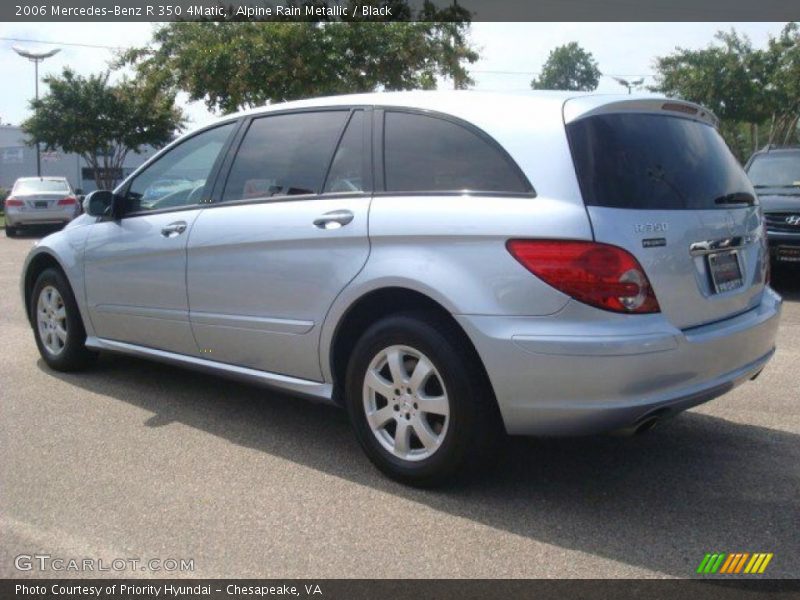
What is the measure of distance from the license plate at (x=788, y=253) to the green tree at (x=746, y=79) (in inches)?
808

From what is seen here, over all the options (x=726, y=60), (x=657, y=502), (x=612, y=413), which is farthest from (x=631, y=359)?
(x=726, y=60)

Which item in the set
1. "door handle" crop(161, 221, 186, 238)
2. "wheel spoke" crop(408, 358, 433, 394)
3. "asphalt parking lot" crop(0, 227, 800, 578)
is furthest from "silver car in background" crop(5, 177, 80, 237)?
"wheel spoke" crop(408, 358, 433, 394)

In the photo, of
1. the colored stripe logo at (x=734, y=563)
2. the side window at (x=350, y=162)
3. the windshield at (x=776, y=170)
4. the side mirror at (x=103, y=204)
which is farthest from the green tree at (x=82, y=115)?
the colored stripe logo at (x=734, y=563)

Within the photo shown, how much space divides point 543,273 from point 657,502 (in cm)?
115

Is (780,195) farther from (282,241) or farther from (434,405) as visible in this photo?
(434,405)

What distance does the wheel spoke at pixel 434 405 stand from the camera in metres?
3.70

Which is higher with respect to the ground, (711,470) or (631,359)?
(631,359)

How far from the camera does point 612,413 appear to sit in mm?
3416

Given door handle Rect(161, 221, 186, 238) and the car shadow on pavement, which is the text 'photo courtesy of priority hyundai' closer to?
door handle Rect(161, 221, 186, 238)

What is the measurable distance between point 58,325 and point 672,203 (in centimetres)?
426

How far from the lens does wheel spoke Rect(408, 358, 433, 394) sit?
12.3 ft

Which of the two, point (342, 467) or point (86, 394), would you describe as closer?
point (342, 467)

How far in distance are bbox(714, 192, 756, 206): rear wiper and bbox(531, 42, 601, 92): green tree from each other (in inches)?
3351

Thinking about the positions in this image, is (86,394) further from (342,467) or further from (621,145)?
(621,145)
